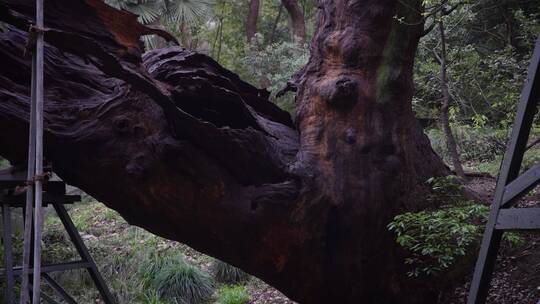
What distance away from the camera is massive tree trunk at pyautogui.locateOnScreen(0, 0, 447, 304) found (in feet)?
13.0

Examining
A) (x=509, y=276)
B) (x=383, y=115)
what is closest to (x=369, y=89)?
(x=383, y=115)

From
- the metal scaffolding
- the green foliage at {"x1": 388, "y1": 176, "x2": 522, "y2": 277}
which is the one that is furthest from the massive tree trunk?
the metal scaffolding

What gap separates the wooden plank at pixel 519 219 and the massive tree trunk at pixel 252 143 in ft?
4.18

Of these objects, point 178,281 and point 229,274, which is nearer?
point 178,281

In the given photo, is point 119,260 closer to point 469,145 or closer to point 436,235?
point 436,235

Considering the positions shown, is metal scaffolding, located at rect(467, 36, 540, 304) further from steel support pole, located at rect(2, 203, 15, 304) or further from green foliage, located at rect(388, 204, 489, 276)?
steel support pole, located at rect(2, 203, 15, 304)

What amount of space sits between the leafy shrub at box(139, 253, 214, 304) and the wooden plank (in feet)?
19.9

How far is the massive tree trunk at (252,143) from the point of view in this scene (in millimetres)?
3964

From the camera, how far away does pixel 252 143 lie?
4.36 m

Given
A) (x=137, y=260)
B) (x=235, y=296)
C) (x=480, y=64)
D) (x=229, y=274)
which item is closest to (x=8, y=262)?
(x=235, y=296)

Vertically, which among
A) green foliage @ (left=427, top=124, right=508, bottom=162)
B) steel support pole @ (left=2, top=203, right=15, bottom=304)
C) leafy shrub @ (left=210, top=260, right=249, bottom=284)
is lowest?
leafy shrub @ (left=210, top=260, right=249, bottom=284)

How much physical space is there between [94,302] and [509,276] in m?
6.20

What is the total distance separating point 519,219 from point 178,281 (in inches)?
251

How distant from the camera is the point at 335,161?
477cm
